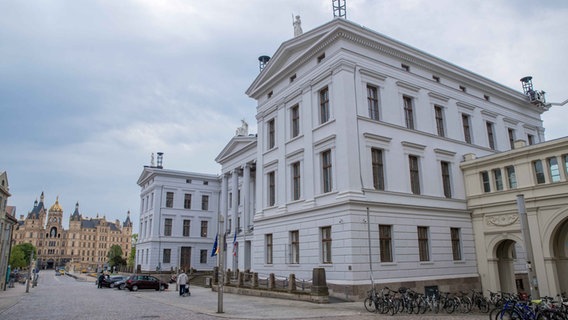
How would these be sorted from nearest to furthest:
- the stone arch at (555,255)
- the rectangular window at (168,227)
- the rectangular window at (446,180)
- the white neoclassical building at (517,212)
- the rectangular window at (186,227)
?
the stone arch at (555,255), the white neoclassical building at (517,212), the rectangular window at (446,180), the rectangular window at (168,227), the rectangular window at (186,227)

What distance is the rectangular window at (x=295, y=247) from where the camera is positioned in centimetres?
2872

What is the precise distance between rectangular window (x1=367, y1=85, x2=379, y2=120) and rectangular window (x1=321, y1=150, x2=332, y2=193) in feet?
13.1

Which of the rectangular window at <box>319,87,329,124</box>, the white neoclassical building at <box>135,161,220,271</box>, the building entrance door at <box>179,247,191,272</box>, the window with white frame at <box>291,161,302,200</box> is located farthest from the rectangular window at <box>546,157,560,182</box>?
the building entrance door at <box>179,247,191,272</box>

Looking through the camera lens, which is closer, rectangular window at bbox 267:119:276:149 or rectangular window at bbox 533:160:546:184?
rectangular window at bbox 533:160:546:184

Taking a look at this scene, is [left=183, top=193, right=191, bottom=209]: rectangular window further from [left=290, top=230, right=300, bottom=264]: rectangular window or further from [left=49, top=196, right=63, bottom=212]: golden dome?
[left=49, top=196, right=63, bottom=212]: golden dome

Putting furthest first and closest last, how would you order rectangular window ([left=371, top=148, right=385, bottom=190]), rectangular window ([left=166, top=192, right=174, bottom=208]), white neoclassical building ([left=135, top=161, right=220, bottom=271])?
rectangular window ([left=166, top=192, right=174, bottom=208]) → white neoclassical building ([left=135, top=161, right=220, bottom=271]) → rectangular window ([left=371, top=148, right=385, bottom=190])

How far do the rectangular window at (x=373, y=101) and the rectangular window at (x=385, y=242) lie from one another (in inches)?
288

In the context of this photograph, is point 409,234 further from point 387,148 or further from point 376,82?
point 376,82

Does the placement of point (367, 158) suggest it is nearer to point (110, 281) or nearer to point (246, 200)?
point (246, 200)

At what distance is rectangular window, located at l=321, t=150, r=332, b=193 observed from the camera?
27.4 meters

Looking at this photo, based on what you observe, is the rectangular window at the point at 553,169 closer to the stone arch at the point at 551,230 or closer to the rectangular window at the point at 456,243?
the stone arch at the point at 551,230

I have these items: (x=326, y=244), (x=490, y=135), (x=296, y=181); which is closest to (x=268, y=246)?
(x=296, y=181)

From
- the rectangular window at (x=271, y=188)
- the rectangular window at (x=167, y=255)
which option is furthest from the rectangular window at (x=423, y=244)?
the rectangular window at (x=167, y=255)

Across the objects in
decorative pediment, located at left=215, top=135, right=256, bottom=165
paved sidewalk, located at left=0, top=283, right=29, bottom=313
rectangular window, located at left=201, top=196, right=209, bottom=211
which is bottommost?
paved sidewalk, located at left=0, top=283, right=29, bottom=313
